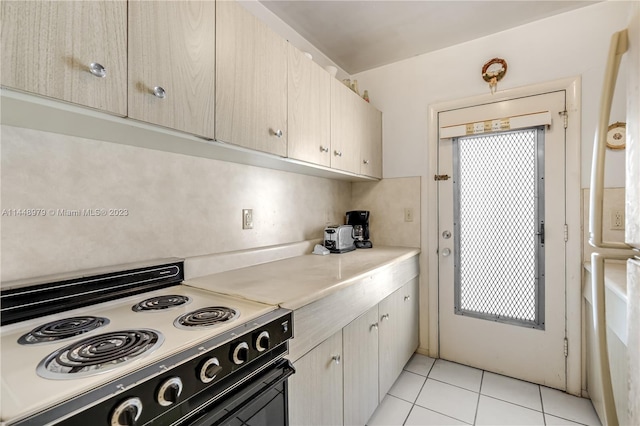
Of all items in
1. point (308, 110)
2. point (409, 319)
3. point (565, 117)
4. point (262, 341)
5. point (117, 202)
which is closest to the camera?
point (262, 341)

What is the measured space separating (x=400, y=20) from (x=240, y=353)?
7.32ft

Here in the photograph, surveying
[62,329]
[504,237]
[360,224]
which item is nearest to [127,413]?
[62,329]

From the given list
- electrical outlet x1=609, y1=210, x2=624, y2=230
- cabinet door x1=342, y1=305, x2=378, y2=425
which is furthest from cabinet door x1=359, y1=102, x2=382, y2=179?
electrical outlet x1=609, y1=210, x2=624, y2=230

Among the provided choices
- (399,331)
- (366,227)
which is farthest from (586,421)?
(366,227)

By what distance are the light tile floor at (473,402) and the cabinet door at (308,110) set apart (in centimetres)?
161

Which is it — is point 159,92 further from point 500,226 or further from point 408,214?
point 500,226

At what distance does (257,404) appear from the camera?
0.87 metres

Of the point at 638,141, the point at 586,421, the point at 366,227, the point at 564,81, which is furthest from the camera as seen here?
the point at 366,227

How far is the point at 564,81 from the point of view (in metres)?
1.94

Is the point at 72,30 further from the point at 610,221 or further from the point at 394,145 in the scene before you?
the point at 610,221

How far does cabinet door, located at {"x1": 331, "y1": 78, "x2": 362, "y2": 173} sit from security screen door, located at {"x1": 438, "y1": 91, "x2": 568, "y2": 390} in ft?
2.41

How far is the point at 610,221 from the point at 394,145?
60.6 inches

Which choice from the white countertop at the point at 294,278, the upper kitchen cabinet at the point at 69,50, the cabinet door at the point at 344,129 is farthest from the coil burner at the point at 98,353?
the cabinet door at the point at 344,129

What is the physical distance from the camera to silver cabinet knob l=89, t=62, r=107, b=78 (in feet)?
2.66
